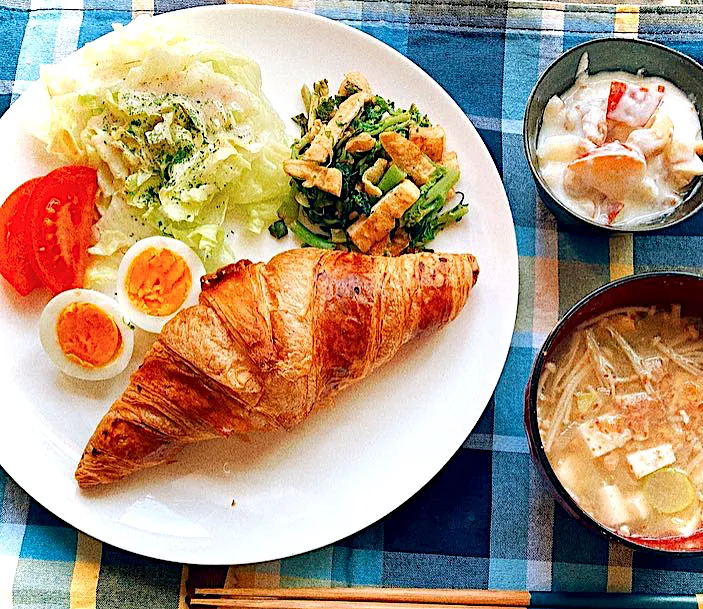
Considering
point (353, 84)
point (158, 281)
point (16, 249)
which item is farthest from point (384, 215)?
point (16, 249)

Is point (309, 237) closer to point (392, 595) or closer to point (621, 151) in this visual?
point (621, 151)

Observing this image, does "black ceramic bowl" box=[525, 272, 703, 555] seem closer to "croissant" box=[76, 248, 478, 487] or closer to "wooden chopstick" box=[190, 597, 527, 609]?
"croissant" box=[76, 248, 478, 487]

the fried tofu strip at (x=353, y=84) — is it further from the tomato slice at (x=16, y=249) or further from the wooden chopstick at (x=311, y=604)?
the wooden chopstick at (x=311, y=604)

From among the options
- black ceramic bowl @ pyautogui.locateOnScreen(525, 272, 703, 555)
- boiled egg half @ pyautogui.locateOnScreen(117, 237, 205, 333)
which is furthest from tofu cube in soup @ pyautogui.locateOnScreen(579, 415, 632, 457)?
boiled egg half @ pyautogui.locateOnScreen(117, 237, 205, 333)

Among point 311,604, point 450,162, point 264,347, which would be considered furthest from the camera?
point 450,162

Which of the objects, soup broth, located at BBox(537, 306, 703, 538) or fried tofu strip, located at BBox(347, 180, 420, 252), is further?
fried tofu strip, located at BBox(347, 180, 420, 252)

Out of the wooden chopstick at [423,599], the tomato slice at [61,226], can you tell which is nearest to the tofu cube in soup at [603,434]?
the wooden chopstick at [423,599]
